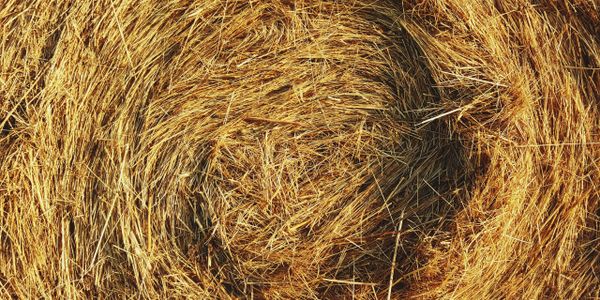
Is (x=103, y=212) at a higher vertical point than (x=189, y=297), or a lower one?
higher

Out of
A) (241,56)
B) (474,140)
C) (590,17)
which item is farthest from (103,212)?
(590,17)

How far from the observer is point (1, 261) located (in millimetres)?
1848

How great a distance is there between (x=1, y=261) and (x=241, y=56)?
952 mm

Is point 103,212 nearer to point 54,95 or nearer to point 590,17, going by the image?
point 54,95

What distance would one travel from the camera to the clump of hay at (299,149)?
180 cm

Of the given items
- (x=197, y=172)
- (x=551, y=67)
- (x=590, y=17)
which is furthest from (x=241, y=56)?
(x=590, y=17)

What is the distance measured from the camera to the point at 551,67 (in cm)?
183

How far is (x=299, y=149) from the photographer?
195 centimetres

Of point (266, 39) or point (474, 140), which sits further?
point (266, 39)

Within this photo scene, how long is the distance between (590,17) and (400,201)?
0.78 m

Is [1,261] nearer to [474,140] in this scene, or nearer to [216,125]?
[216,125]

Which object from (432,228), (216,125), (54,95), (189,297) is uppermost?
(54,95)

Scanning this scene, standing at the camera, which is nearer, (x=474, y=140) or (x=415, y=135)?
(x=474, y=140)

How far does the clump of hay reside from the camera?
1.80 meters
